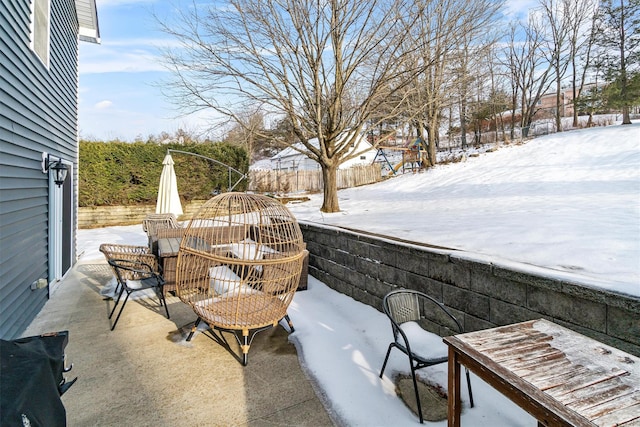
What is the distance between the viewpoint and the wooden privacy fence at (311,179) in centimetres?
1750

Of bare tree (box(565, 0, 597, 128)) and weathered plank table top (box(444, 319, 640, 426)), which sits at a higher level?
bare tree (box(565, 0, 597, 128))

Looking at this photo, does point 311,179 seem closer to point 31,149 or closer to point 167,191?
point 167,191

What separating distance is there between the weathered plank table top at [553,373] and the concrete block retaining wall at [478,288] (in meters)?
0.34

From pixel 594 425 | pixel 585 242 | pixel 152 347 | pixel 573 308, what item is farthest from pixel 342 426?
pixel 585 242

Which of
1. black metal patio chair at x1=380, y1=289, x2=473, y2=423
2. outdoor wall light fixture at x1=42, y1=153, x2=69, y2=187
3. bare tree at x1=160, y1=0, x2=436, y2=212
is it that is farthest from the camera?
bare tree at x1=160, y1=0, x2=436, y2=212

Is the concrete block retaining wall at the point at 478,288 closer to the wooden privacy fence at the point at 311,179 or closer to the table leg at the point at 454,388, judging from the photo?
Answer: the table leg at the point at 454,388

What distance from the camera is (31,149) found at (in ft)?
12.2

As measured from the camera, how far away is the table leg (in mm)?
1597

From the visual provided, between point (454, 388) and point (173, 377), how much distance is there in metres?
2.11

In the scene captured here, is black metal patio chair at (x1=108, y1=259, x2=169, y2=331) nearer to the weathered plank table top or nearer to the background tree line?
the weathered plank table top

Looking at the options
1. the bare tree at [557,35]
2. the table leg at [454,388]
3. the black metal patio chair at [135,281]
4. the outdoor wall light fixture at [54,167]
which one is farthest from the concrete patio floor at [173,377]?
the bare tree at [557,35]

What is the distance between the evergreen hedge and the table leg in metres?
12.7

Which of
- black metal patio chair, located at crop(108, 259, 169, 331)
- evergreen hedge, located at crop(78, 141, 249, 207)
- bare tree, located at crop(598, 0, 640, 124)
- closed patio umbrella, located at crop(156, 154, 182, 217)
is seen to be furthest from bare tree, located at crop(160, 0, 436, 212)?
bare tree, located at crop(598, 0, 640, 124)

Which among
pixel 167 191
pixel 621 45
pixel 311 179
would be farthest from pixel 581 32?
pixel 167 191
